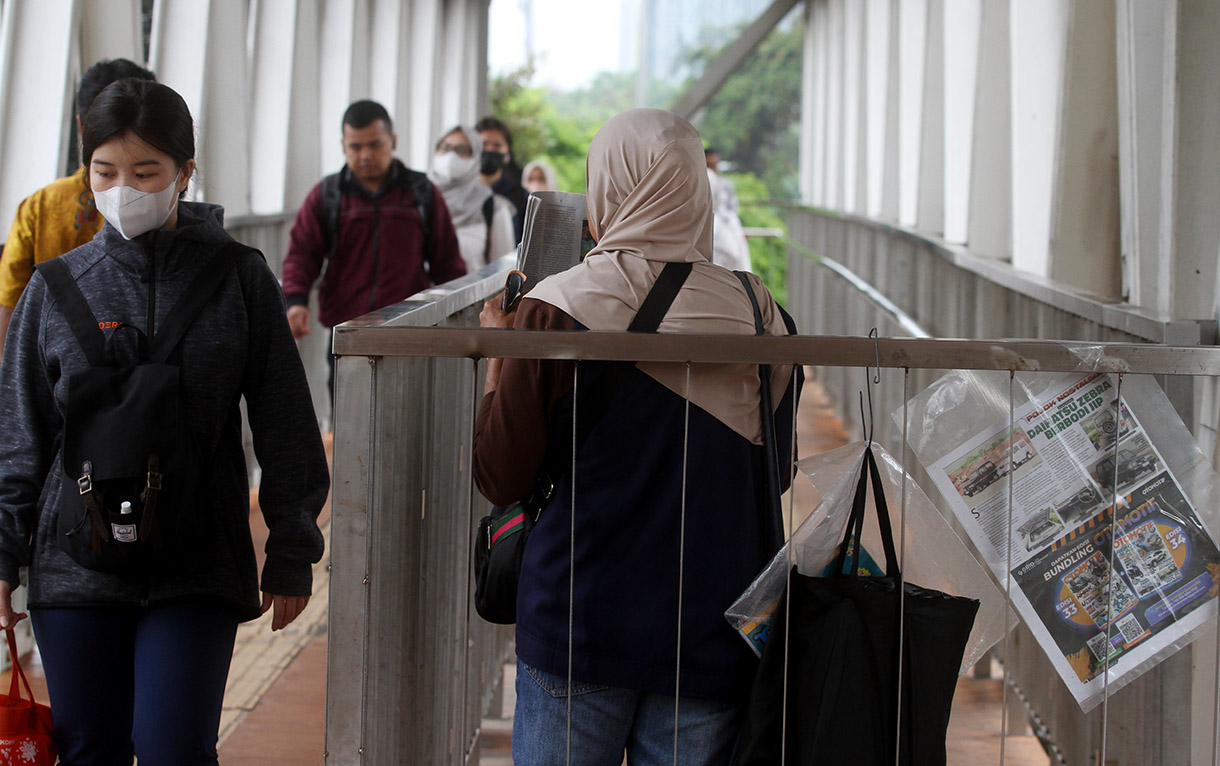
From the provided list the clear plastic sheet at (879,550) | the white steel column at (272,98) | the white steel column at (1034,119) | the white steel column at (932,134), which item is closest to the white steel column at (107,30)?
the white steel column at (272,98)

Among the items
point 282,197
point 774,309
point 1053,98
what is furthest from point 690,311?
point 282,197

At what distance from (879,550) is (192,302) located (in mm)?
1325

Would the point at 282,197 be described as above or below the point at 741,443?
above

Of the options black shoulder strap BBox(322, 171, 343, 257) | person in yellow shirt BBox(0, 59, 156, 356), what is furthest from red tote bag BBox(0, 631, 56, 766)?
black shoulder strap BBox(322, 171, 343, 257)

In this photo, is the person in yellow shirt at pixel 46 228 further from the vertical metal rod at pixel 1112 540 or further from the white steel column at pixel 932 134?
the white steel column at pixel 932 134

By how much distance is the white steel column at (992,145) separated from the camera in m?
7.09

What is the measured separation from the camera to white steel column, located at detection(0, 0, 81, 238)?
555 cm

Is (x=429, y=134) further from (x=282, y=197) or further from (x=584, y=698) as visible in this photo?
(x=584, y=698)

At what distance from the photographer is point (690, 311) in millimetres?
2354

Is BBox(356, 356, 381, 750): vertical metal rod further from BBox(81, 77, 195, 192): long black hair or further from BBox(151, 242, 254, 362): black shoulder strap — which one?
BBox(81, 77, 195, 192): long black hair

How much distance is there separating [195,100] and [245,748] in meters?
4.53

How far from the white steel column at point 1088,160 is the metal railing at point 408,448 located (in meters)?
2.66

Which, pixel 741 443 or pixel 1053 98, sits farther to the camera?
pixel 1053 98

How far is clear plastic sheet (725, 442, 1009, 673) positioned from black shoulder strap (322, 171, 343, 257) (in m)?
4.24
